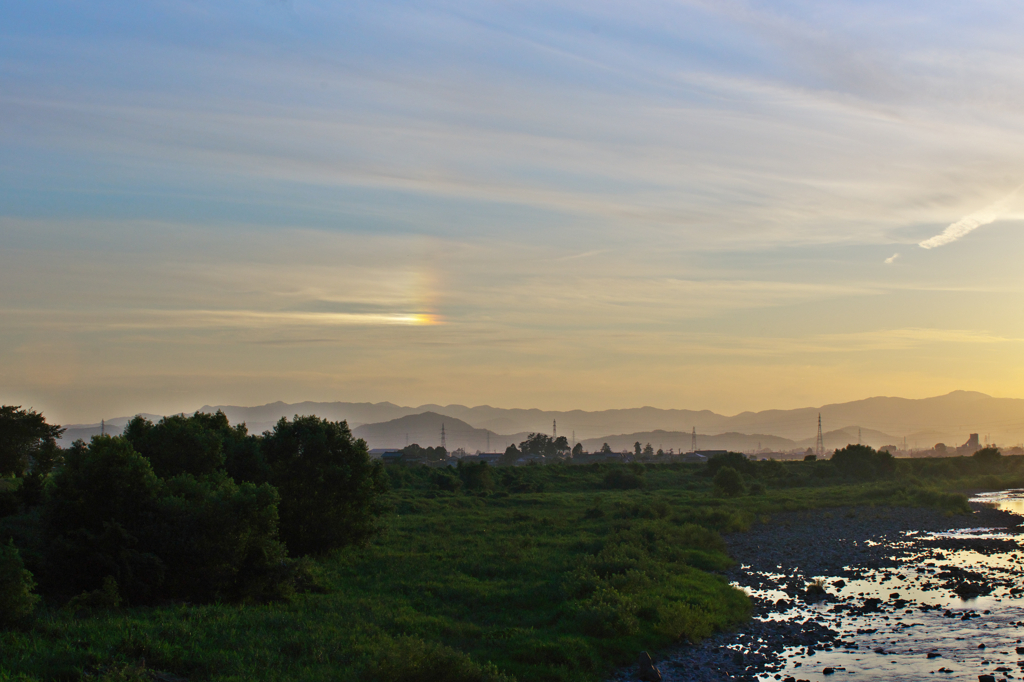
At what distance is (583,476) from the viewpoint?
332ft

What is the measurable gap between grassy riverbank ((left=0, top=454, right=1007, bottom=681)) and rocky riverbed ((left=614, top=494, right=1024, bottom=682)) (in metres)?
1.63

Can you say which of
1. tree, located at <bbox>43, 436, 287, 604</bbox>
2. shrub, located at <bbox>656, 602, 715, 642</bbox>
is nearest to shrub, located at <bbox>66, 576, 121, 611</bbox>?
tree, located at <bbox>43, 436, 287, 604</bbox>

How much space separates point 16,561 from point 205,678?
6.17 m

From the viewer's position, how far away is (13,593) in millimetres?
17938

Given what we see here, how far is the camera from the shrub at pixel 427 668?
16859 mm

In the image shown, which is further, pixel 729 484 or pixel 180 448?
pixel 729 484

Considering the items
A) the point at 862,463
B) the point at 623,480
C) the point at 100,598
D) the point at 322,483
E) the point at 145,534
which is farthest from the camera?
the point at 862,463

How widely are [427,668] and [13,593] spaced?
10152 millimetres

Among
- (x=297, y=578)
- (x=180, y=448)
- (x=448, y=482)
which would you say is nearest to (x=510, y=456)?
(x=448, y=482)

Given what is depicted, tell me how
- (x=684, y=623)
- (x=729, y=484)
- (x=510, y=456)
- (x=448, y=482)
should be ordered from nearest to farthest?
1. (x=684, y=623)
2. (x=729, y=484)
3. (x=448, y=482)
4. (x=510, y=456)

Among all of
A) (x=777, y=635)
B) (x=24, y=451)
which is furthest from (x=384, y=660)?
(x=24, y=451)

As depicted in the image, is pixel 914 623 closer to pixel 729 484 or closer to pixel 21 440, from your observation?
pixel 729 484

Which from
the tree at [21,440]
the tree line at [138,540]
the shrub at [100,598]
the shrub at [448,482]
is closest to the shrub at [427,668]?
the tree line at [138,540]

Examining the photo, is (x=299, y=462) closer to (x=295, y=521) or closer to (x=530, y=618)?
(x=295, y=521)
